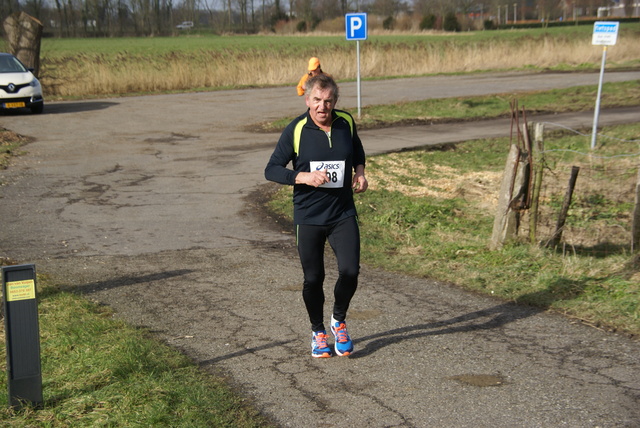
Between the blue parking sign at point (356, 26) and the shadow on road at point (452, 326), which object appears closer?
the shadow on road at point (452, 326)

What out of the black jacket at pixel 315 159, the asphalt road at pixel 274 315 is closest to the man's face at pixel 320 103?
the black jacket at pixel 315 159

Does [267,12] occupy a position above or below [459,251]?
above

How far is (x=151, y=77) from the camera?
99.0 ft

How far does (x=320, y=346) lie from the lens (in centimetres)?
520

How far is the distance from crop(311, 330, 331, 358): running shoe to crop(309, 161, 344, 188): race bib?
108cm

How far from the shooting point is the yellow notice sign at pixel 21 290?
4035 millimetres

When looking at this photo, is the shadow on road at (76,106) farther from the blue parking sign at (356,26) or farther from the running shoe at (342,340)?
the running shoe at (342,340)

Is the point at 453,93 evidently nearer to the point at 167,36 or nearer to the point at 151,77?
the point at 151,77

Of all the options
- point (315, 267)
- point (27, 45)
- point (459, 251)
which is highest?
point (27, 45)

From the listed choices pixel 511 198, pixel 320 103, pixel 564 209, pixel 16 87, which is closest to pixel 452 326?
pixel 320 103

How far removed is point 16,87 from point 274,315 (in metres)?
17.5

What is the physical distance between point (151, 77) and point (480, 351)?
2697 centimetres

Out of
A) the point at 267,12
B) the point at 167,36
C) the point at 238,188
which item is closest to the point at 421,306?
the point at 238,188

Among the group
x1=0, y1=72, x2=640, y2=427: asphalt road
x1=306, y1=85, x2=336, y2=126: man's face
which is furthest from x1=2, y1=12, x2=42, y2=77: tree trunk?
x1=306, y1=85, x2=336, y2=126: man's face
